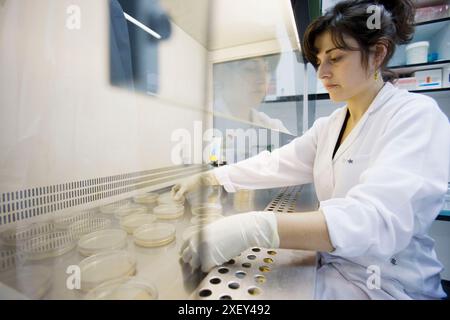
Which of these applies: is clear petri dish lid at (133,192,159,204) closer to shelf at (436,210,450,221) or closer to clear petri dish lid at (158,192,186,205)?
clear petri dish lid at (158,192,186,205)

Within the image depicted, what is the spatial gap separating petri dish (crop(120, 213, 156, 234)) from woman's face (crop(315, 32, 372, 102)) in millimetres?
865

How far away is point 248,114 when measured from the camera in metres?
1.57

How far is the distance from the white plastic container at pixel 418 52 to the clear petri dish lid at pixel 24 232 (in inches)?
99.4

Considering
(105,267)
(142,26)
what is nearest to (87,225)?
(105,267)

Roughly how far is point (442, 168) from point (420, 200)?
11 centimetres

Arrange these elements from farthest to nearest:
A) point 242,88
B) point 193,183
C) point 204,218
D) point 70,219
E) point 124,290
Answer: point 242,88 → point 193,183 → point 204,218 → point 70,219 → point 124,290

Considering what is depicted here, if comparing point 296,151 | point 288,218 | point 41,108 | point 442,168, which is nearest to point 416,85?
point 296,151

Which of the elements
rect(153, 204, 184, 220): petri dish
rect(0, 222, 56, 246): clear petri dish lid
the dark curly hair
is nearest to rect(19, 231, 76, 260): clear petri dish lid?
rect(0, 222, 56, 246): clear petri dish lid

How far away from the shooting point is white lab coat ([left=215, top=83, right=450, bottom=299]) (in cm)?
54

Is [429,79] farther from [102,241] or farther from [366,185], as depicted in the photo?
[102,241]

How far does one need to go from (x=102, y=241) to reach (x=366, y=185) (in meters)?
0.77

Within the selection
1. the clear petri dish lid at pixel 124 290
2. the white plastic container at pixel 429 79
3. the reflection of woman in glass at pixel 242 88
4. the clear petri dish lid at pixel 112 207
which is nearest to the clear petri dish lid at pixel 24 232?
the clear petri dish lid at pixel 112 207

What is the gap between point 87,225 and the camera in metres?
0.74
